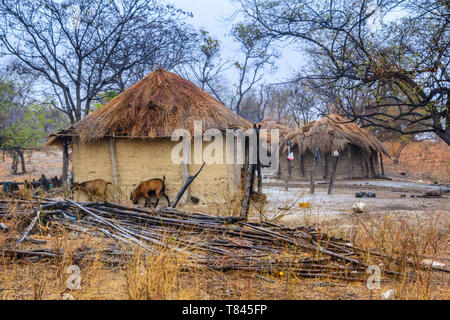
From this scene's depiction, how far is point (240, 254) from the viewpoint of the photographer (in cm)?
374

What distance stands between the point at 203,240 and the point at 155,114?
212 inches

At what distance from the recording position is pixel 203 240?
13.4 ft

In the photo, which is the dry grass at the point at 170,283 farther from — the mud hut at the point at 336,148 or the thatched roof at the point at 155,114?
the mud hut at the point at 336,148

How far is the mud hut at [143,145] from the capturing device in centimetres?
866

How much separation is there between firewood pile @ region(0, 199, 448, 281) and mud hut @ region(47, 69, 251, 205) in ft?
11.9

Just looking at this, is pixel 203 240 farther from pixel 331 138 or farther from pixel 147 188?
pixel 331 138

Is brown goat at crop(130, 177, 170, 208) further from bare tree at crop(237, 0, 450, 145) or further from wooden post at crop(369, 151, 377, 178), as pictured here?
wooden post at crop(369, 151, 377, 178)

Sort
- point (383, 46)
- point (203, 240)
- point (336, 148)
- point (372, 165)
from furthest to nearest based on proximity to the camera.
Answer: point (372, 165)
point (336, 148)
point (383, 46)
point (203, 240)

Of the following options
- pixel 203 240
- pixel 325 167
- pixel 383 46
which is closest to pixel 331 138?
pixel 325 167

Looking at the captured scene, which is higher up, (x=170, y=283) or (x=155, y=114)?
(x=155, y=114)

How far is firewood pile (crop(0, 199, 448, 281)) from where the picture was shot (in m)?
3.48
